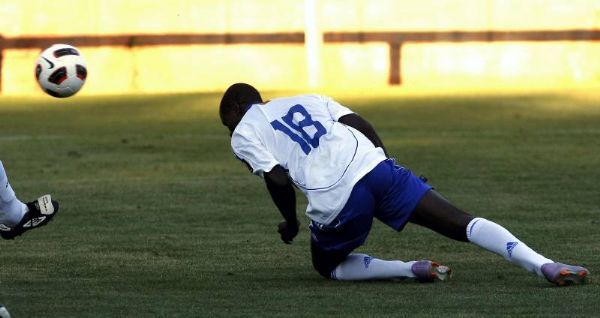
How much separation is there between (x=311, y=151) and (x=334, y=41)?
21157mm

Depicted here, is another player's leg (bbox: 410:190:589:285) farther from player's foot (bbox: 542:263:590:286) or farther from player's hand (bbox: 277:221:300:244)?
player's hand (bbox: 277:221:300:244)

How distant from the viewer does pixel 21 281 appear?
8453mm

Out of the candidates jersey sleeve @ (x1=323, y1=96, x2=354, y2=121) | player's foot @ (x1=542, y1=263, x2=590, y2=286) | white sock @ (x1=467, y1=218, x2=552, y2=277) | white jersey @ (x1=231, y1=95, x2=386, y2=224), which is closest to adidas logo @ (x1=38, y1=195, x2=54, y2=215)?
white jersey @ (x1=231, y1=95, x2=386, y2=224)

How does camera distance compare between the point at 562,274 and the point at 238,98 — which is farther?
the point at 238,98

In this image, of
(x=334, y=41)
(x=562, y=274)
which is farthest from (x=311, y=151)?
(x=334, y=41)

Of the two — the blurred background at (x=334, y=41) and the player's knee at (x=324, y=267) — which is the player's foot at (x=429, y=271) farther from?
the blurred background at (x=334, y=41)

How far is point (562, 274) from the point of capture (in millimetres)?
7707

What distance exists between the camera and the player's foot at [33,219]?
916 centimetres

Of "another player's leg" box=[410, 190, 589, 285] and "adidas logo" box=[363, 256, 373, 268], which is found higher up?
"another player's leg" box=[410, 190, 589, 285]

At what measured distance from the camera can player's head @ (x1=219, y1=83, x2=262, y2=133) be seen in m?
8.16

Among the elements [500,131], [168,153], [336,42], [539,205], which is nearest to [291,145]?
[539,205]

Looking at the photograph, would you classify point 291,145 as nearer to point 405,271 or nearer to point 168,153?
point 405,271

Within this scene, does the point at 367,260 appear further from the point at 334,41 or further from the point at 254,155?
the point at 334,41

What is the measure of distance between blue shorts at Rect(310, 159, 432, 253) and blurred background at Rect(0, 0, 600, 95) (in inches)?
815
